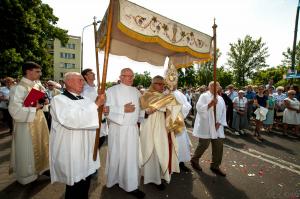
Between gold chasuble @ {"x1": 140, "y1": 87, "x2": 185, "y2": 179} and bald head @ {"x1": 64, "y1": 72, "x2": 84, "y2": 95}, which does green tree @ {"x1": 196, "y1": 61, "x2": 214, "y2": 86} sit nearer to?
gold chasuble @ {"x1": 140, "y1": 87, "x2": 185, "y2": 179}

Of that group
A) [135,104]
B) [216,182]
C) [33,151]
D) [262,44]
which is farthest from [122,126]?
[262,44]

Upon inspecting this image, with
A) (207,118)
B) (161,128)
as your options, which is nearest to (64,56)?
(207,118)

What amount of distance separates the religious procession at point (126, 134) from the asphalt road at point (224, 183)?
0.02m

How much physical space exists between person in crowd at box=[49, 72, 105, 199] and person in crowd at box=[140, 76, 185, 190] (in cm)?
152

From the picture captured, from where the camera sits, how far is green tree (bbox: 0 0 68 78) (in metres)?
16.7

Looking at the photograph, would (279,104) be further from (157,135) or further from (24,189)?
(24,189)

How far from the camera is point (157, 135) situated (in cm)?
463

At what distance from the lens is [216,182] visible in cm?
498

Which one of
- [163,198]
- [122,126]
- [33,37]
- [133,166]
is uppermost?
[33,37]

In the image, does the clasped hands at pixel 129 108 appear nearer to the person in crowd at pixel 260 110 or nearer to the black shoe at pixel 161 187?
the black shoe at pixel 161 187

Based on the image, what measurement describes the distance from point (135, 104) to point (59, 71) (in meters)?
70.6

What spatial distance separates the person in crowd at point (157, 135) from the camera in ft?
14.9

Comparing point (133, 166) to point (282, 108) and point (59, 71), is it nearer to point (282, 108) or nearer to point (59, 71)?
point (282, 108)

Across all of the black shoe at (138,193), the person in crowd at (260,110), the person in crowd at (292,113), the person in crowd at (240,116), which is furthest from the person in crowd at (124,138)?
the person in crowd at (292,113)
